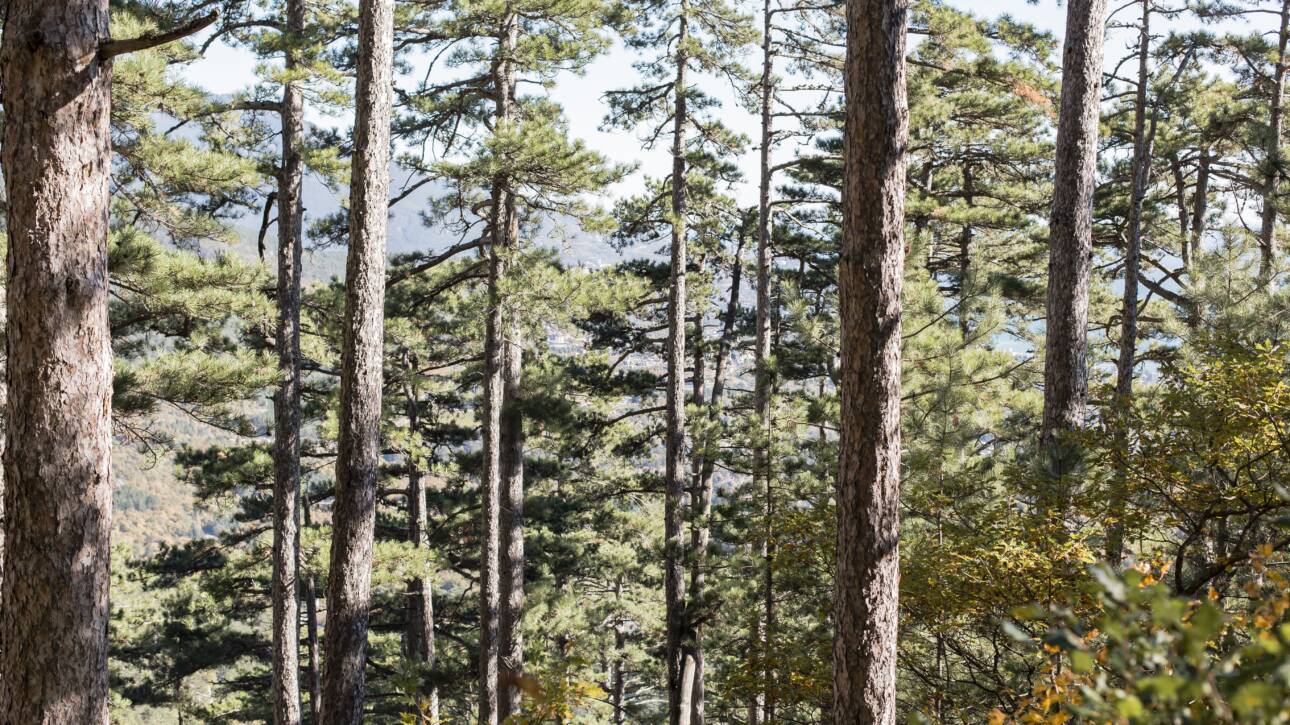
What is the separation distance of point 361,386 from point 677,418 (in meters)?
6.51

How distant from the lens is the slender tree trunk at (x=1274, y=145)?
11.1 m

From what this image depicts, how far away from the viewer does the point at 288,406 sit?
384 inches

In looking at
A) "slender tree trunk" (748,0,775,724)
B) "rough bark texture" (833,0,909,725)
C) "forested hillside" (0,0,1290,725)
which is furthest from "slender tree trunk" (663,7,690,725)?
"rough bark texture" (833,0,909,725)

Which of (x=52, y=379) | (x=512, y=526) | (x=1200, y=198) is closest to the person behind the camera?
(x=52, y=379)

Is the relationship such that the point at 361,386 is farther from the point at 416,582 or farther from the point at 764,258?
the point at 416,582

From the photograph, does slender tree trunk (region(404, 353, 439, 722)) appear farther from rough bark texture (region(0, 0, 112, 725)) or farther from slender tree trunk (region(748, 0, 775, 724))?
rough bark texture (region(0, 0, 112, 725))

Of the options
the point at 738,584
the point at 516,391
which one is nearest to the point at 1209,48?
the point at 738,584

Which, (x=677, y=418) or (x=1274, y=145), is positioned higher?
(x=1274, y=145)

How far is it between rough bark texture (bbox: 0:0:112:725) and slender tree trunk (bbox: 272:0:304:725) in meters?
6.24

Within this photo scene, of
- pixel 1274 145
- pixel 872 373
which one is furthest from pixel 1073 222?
pixel 1274 145

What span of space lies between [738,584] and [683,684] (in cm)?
155

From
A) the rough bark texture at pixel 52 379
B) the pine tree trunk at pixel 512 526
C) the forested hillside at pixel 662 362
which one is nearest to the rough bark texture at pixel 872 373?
the forested hillside at pixel 662 362

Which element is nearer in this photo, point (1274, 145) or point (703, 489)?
point (1274, 145)

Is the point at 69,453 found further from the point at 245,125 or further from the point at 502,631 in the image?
the point at 502,631
